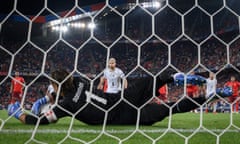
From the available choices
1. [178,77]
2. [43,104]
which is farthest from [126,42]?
[178,77]

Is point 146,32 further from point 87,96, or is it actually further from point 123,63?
point 87,96

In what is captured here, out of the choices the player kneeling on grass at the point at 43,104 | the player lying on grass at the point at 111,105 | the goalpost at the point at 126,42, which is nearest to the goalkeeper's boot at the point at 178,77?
the player lying on grass at the point at 111,105

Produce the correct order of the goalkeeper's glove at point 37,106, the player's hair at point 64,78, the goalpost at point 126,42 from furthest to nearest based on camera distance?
1. the goalpost at point 126,42
2. the goalkeeper's glove at point 37,106
3. the player's hair at point 64,78

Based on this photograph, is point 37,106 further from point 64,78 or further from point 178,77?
point 178,77

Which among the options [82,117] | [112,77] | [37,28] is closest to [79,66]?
[37,28]

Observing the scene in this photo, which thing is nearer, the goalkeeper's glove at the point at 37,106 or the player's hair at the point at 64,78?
the player's hair at the point at 64,78

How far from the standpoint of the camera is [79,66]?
13.7 meters

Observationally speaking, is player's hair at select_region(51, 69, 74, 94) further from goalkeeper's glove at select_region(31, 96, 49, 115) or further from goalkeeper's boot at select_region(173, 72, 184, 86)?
goalkeeper's boot at select_region(173, 72, 184, 86)

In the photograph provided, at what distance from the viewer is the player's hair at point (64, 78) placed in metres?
2.35

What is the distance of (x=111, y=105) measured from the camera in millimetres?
2570

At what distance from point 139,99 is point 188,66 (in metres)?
10.1

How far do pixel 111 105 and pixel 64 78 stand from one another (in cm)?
47

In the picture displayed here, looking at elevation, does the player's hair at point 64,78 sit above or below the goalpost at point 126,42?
above

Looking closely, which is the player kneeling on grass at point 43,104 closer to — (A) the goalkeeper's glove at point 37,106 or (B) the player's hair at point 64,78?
(A) the goalkeeper's glove at point 37,106
